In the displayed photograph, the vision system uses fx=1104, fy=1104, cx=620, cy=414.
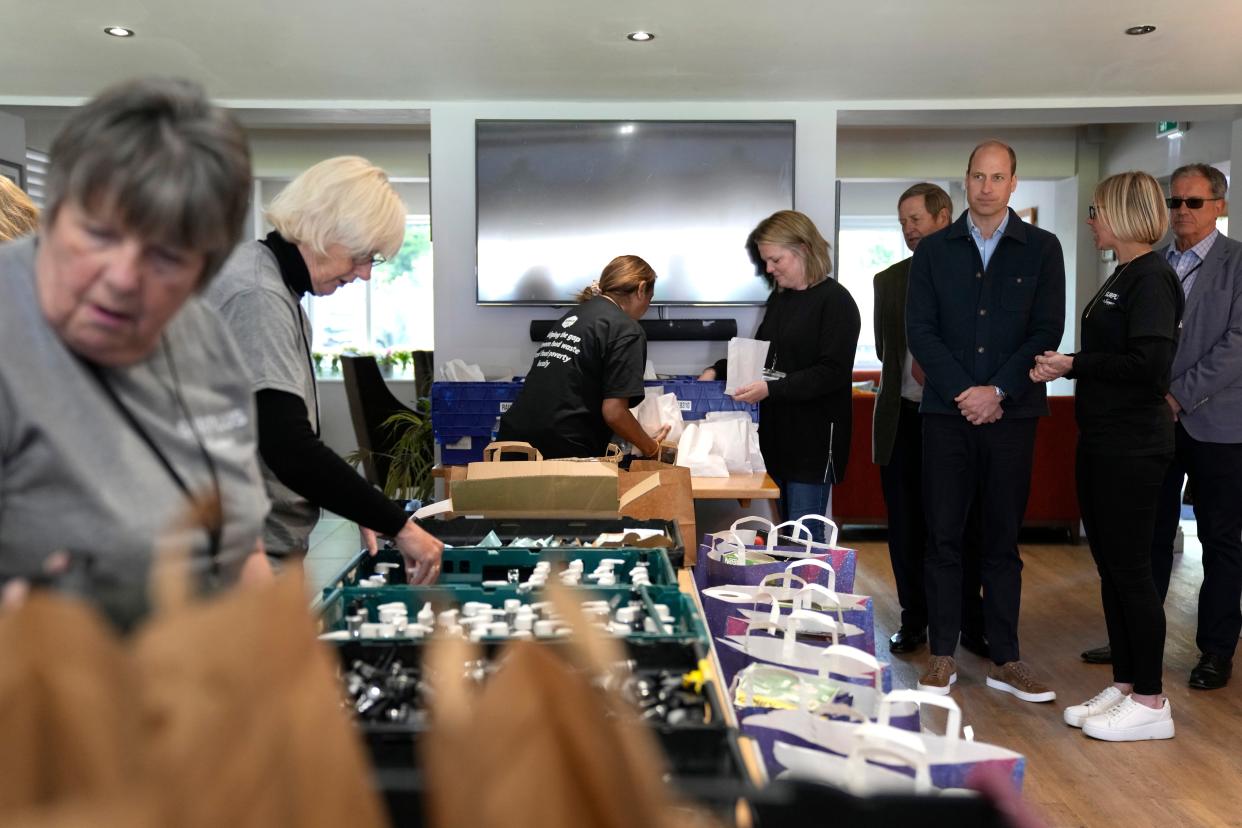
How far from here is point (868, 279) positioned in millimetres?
13047

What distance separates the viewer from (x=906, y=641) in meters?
4.18

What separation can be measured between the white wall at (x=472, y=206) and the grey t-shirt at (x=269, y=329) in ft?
11.8

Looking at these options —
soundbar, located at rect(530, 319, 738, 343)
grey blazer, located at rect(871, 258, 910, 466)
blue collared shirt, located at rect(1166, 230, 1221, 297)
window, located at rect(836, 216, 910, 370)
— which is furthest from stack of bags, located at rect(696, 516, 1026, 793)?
window, located at rect(836, 216, 910, 370)

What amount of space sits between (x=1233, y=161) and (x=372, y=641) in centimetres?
570

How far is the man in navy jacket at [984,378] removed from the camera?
3.45 m

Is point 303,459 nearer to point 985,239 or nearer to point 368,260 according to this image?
point 368,260

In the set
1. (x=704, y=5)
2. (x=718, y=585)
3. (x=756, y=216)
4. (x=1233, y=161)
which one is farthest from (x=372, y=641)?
(x=1233, y=161)

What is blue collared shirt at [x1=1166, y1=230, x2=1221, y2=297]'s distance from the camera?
3768mm

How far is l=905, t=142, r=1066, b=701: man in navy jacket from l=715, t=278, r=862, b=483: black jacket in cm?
35

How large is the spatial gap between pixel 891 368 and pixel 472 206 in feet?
7.77

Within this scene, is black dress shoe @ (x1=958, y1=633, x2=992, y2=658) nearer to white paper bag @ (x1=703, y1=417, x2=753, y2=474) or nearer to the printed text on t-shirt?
white paper bag @ (x1=703, y1=417, x2=753, y2=474)

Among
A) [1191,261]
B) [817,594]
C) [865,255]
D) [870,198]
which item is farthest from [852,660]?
[865,255]

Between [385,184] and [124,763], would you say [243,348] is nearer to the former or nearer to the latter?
[385,184]

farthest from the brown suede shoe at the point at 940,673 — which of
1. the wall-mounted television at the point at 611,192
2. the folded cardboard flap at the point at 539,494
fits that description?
the wall-mounted television at the point at 611,192
